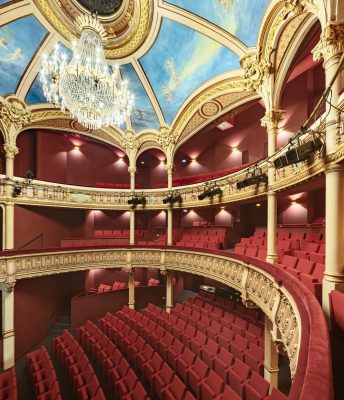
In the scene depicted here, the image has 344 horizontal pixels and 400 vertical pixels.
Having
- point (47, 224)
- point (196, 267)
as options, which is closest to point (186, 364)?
point (196, 267)

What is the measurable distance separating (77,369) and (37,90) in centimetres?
951

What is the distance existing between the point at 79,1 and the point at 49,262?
875 cm

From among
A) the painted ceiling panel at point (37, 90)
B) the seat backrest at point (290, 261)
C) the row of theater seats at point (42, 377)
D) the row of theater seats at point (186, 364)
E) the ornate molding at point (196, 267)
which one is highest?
the painted ceiling panel at point (37, 90)

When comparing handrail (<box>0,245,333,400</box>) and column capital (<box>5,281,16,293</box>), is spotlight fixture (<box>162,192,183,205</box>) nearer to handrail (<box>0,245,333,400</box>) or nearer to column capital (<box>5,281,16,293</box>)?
handrail (<box>0,245,333,400</box>)

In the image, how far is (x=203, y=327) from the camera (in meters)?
7.13

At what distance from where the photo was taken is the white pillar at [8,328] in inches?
309

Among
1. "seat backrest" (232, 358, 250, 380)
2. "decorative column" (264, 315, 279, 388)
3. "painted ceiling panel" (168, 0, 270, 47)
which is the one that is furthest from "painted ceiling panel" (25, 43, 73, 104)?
"seat backrest" (232, 358, 250, 380)

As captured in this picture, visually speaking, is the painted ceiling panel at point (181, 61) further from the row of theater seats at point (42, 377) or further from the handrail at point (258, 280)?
the row of theater seats at point (42, 377)

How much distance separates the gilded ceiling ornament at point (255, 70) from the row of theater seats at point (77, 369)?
27.7ft

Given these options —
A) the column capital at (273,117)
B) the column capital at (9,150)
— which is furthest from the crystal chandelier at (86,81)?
the column capital at (9,150)

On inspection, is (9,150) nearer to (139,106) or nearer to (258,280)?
(139,106)

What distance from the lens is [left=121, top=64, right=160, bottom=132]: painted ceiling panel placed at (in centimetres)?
949

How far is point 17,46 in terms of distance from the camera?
23.9ft

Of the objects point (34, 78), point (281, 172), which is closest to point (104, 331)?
point (281, 172)
